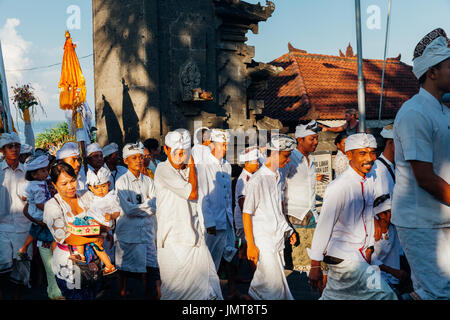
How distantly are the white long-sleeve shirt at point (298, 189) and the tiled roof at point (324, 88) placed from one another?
18.3 m

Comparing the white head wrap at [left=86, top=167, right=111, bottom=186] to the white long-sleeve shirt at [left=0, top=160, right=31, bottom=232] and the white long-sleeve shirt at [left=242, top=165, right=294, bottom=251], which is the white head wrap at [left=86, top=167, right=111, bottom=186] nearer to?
the white long-sleeve shirt at [left=0, top=160, right=31, bottom=232]

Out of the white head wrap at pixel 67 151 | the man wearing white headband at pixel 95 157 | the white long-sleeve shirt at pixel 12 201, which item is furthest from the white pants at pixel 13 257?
the man wearing white headband at pixel 95 157

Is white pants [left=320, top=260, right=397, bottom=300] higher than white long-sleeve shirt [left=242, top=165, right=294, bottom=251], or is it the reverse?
white long-sleeve shirt [left=242, top=165, right=294, bottom=251]

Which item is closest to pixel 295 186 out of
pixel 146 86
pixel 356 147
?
pixel 356 147

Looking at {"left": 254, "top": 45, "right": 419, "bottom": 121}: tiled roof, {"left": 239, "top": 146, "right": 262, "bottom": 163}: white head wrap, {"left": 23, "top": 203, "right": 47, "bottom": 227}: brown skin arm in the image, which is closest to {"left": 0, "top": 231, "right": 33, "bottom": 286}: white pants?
{"left": 23, "top": 203, "right": 47, "bottom": 227}: brown skin arm

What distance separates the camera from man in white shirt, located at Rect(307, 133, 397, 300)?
4852mm

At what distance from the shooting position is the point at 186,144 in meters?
6.25

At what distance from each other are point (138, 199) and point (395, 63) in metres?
31.9

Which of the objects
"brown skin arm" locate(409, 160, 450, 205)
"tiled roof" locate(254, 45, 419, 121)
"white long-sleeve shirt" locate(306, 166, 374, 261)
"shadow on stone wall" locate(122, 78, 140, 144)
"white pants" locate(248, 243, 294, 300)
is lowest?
"white pants" locate(248, 243, 294, 300)

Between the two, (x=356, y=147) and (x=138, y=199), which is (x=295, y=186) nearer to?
Answer: (x=138, y=199)

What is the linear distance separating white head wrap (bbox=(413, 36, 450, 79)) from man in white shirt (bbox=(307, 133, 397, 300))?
1.26 m

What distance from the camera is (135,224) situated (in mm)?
8203

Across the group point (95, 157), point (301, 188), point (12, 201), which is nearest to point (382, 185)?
point (301, 188)

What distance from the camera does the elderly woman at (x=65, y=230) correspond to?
18.3 feet
